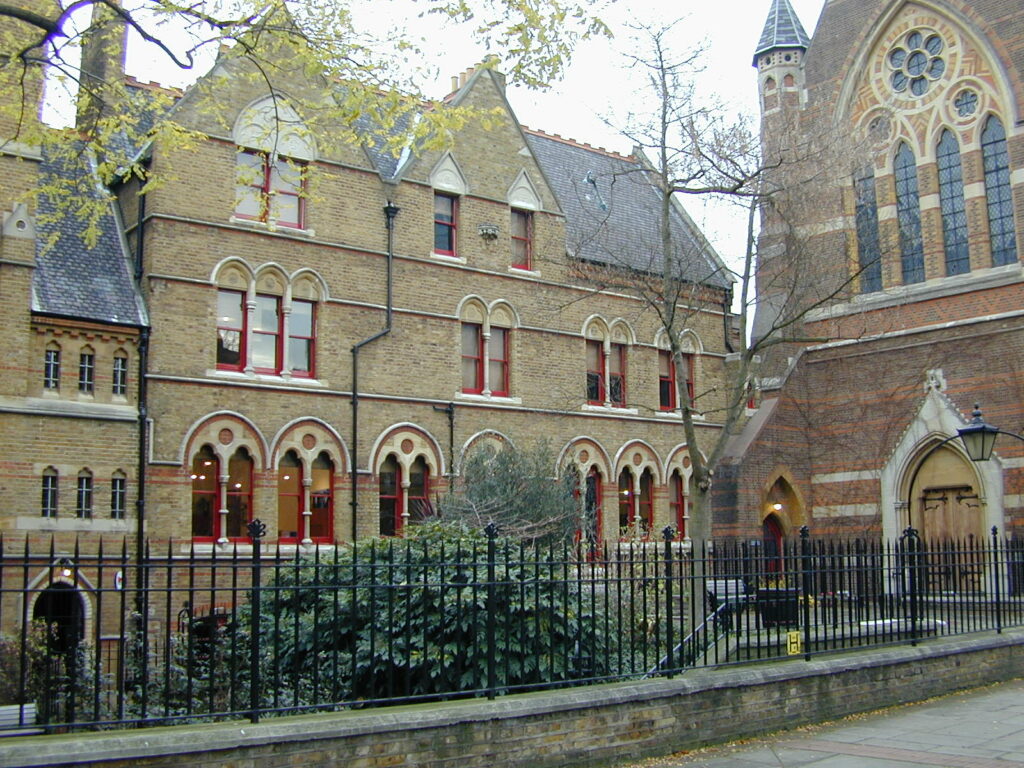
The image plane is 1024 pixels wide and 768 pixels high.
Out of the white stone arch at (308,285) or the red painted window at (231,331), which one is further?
the white stone arch at (308,285)

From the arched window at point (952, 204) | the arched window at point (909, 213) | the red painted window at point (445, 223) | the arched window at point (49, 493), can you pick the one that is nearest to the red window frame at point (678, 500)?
the arched window at point (909, 213)

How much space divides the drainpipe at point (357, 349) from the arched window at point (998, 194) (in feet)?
48.0

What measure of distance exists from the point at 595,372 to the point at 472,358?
4.07 meters

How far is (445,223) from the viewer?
2669 cm

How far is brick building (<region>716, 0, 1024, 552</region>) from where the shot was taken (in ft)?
87.9

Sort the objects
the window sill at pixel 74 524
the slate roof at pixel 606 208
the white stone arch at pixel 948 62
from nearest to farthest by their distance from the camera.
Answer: the window sill at pixel 74 524
the white stone arch at pixel 948 62
the slate roof at pixel 606 208

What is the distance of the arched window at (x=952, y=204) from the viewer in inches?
1116

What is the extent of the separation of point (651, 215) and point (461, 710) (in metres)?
25.7

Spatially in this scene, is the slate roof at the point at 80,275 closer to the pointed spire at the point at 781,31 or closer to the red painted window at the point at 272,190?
the red painted window at the point at 272,190

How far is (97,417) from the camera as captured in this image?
20.4 metres

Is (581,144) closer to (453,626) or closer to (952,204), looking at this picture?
(952,204)

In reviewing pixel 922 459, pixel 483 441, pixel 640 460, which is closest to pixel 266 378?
pixel 483 441

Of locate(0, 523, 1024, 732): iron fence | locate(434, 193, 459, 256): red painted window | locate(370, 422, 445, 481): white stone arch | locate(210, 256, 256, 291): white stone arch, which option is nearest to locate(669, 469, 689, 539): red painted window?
locate(370, 422, 445, 481): white stone arch

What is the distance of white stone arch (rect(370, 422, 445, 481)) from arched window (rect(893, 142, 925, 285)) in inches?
519
